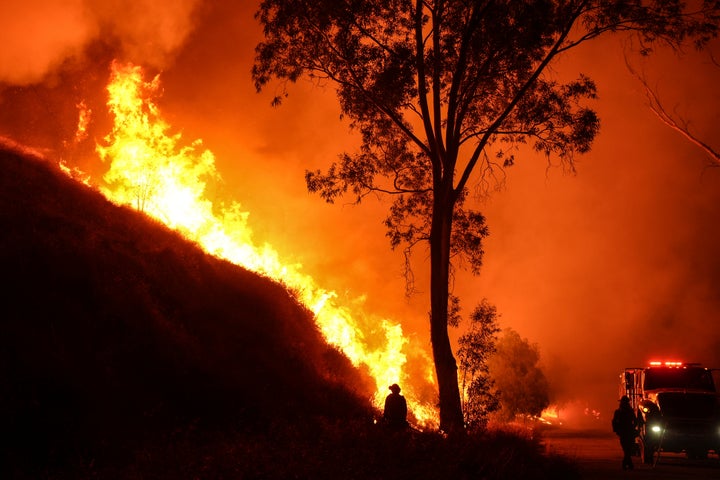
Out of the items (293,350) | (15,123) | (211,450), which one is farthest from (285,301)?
(15,123)

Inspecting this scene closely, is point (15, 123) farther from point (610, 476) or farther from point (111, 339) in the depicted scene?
point (610, 476)

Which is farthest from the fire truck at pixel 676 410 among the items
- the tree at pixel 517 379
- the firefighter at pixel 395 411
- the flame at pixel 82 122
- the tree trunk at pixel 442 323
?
the tree at pixel 517 379

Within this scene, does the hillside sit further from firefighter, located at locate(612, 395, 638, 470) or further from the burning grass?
firefighter, located at locate(612, 395, 638, 470)

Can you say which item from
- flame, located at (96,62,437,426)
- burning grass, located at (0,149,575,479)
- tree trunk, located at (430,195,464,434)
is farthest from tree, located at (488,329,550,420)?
tree trunk, located at (430,195,464,434)

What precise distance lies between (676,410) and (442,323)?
8.09 meters

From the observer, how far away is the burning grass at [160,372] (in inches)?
401

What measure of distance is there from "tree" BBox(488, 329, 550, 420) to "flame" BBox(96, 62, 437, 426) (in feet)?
93.2

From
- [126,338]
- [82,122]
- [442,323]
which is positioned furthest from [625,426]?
[82,122]

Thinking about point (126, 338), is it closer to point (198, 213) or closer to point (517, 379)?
point (198, 213)

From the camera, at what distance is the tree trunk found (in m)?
Result: 14.8

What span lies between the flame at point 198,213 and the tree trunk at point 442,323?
12477 millimetres

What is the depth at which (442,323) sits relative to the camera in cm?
1518

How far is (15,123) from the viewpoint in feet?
121

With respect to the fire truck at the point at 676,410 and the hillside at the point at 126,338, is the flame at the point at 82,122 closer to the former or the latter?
the hillside at the point at 126,338
